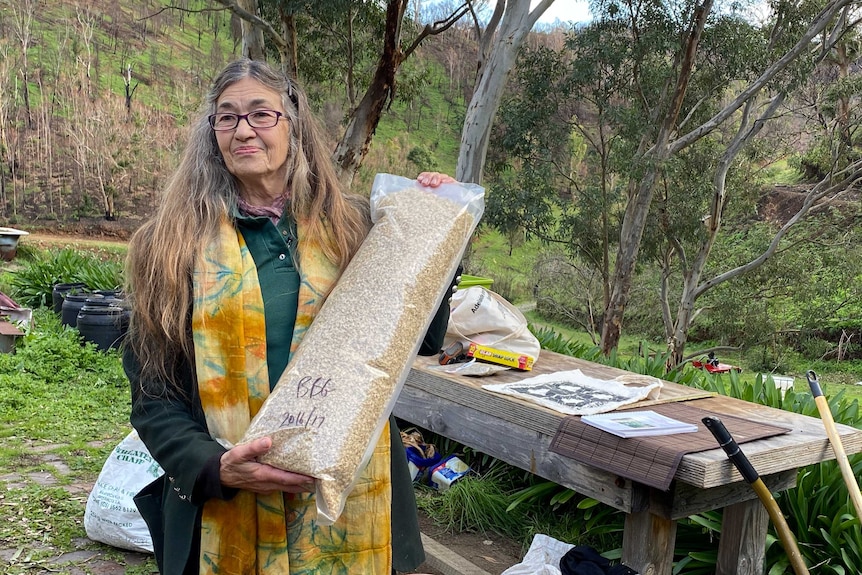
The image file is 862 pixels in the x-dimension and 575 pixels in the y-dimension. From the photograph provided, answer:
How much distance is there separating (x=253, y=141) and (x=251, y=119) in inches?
1.8

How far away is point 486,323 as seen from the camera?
389 centimetres

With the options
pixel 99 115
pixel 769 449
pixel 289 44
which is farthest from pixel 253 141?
pixel 99 115

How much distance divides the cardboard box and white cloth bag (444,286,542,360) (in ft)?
0.17

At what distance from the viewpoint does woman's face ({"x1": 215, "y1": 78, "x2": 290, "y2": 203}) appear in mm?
1650

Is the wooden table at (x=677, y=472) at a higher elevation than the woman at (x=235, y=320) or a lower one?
lower

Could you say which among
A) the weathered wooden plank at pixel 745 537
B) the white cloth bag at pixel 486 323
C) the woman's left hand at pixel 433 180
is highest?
the woman's left hand at pixel 433 180

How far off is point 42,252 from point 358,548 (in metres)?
15.6

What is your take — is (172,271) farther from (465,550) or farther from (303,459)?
(465,550)

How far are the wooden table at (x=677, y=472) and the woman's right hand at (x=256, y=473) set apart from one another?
1476 mm

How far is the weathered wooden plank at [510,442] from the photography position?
9.49 feet

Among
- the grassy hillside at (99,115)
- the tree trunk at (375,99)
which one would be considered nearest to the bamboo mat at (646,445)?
the tree trunk at (375,99)

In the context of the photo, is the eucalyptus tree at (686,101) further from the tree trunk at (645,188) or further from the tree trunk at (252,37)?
the tree trunk at (252,37)

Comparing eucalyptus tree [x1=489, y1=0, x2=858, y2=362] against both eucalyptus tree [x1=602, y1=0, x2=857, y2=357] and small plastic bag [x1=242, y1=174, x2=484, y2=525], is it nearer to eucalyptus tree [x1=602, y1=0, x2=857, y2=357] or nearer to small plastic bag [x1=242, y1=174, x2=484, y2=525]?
eucalyptus tree [x1=602, y1=0, x2=857, y2=357]

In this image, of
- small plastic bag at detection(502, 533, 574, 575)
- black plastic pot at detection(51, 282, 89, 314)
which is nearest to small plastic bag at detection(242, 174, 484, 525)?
small plastic bag at detection(502, 533, 574, 575)
